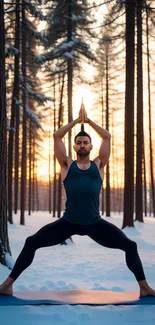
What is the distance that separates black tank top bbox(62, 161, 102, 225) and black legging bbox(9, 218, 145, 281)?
0.30 feet

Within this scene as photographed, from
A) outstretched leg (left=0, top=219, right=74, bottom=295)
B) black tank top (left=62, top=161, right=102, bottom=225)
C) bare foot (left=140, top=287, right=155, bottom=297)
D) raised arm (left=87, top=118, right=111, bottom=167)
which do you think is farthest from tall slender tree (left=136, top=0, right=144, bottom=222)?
outstretched leg (left=0, top=219, right=74, bottom=295)

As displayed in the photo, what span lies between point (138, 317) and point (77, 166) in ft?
6.10

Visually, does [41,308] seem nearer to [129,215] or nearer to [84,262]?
[84,262]

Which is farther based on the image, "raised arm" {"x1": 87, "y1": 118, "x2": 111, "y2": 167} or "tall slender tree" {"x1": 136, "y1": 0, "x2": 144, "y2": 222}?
"tall slender tree" {"x1": 136, "y1": 0, "x2": 144, "y2": 222}

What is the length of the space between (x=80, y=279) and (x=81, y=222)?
2399 mm

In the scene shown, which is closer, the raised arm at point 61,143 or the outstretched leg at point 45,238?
the outstretched leg at point 45,238

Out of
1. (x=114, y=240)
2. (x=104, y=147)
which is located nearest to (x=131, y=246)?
(x=114, y=240)

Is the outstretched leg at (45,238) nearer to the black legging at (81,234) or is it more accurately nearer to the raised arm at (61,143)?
the black legging at (81,234)

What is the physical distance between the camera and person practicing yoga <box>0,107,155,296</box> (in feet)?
14.3

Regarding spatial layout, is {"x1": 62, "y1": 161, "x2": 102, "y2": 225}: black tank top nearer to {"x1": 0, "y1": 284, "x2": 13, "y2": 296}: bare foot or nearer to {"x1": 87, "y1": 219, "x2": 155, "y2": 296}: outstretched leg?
{"x1": 87, "y1": 219, "x2": 155, "y2": 296}: outstretched leg

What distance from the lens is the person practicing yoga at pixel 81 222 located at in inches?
172

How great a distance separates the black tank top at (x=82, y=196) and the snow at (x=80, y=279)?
3.36 feet

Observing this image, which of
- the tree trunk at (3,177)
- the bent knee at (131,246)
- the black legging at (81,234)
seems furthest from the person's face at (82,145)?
the tree trunk at (3,177)

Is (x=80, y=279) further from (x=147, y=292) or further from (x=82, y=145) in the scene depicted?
(x=82, y=145)
